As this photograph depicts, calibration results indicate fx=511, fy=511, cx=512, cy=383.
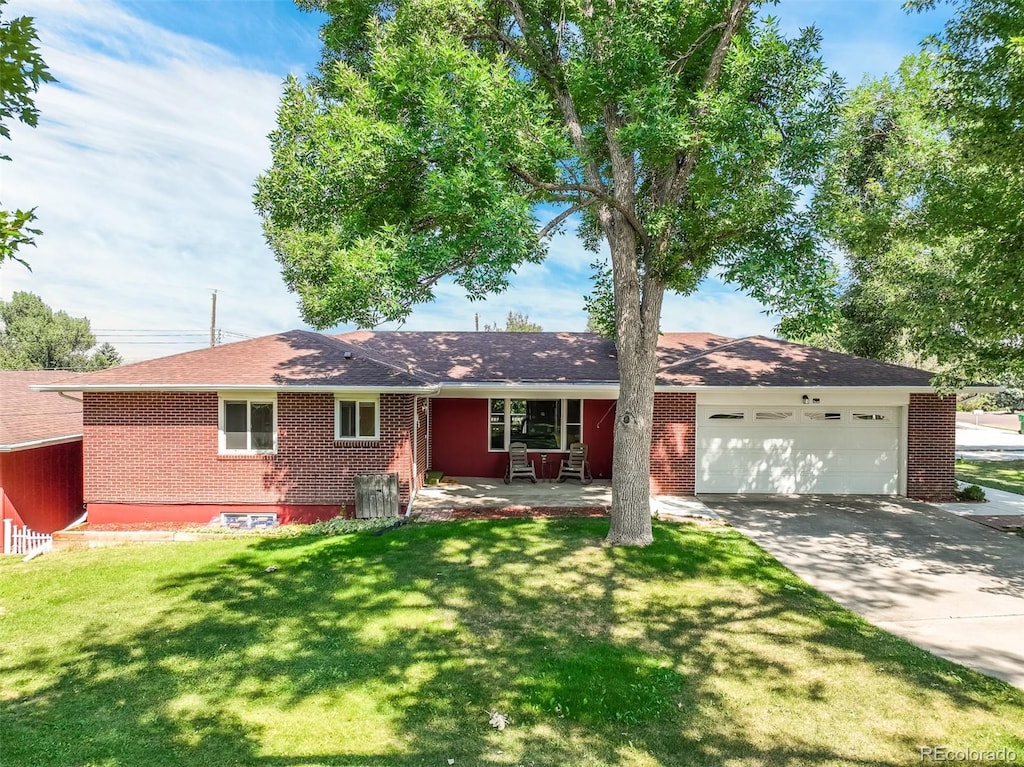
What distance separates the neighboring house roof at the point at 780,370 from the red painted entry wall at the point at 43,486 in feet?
46.7

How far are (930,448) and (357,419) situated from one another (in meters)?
13.6

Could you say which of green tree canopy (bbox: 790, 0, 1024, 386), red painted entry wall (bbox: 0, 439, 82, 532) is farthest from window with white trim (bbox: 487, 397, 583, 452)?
red painted entry wall (bbox: 0, 439, 82, 532)

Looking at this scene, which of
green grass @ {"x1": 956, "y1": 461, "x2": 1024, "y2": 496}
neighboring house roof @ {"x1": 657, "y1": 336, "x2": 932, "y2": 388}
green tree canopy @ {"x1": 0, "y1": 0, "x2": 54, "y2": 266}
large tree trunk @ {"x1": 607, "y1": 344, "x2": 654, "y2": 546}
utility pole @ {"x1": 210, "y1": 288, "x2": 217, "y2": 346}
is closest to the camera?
green tree canopy @ {"x1": 0, "y1": 0, "x2": 54, "y2": 266}

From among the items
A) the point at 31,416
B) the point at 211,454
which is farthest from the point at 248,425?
the point at 31,416

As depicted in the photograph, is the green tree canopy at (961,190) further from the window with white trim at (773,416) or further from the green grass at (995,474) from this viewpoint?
the green grass at (995,474)

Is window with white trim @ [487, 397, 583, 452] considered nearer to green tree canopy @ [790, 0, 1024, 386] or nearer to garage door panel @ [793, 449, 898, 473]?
garage door panel @ [793, 449, 898, 473]

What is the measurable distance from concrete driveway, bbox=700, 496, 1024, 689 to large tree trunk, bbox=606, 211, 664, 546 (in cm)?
241

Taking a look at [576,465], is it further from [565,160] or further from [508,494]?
[565,160]

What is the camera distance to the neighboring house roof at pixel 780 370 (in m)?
12.1

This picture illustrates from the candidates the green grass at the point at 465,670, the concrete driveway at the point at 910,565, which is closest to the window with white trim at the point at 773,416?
the concrete driveway at the point at 910,565

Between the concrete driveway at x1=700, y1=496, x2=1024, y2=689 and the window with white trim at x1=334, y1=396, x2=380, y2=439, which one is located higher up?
the window with white trim at x1=334, y1=396, x2=380, y2=439

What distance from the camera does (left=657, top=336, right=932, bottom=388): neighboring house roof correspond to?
12062mm

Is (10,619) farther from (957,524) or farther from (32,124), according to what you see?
(957,524)

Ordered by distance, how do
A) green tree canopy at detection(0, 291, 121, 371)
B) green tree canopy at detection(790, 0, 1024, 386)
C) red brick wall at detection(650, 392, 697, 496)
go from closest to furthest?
green tree canopy at detection(790, 0, 1024, 386), red brick wall at detection(650, 392, 697, 496), green tree canopy at detection(0, 291, 121, 371)
